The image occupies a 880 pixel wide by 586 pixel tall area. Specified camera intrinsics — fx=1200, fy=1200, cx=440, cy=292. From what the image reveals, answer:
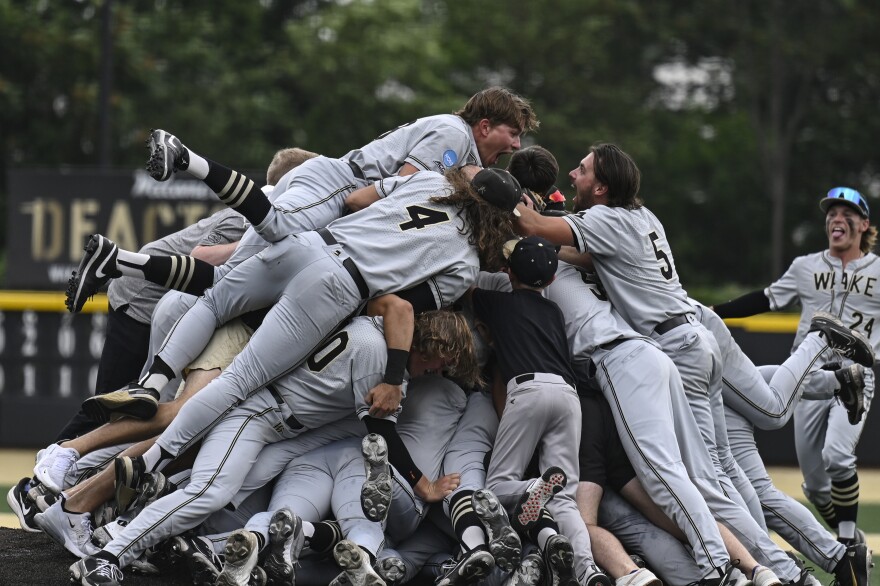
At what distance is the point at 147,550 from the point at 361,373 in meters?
1.33

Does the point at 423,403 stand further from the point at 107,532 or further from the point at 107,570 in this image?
the point at 107,570

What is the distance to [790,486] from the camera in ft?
34.4

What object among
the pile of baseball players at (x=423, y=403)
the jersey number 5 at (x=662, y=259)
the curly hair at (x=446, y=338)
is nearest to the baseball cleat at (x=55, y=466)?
the pile of baseball players at (x=423, y=403)

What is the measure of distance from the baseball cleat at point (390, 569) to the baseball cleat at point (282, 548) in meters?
0.43

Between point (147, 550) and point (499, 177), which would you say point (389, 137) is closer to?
point (499, 177)

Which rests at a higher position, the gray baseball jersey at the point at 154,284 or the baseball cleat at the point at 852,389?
the gray baseball jersey at the point at 154,284

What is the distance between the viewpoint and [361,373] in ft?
19.4

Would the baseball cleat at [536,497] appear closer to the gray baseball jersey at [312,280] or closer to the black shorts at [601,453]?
the black shorts at [601,453]

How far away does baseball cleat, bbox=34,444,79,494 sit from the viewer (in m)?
6.31

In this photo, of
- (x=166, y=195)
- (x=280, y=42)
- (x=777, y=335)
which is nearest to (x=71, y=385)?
(x=166, y=195)

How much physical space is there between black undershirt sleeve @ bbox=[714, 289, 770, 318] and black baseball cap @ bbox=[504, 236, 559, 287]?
215 cm

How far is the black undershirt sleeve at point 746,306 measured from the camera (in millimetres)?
7969

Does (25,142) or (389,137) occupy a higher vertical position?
(389,137)

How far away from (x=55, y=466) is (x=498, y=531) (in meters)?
2.47
